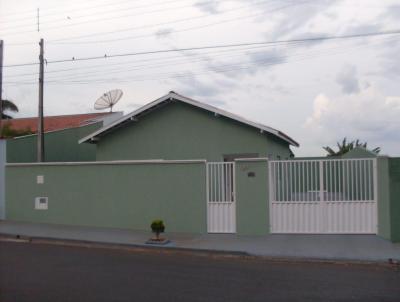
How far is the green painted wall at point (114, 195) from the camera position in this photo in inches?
601

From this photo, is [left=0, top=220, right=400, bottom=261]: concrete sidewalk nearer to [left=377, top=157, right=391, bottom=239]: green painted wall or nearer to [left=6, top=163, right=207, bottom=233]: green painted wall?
→ [left=377, top=157, right=391, bottom=239]: green painted wall

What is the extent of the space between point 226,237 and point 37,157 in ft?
31.0

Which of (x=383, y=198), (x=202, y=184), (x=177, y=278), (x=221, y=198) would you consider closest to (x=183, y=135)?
(x=202, y=184)

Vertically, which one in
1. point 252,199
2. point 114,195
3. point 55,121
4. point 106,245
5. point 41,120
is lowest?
point 106,245

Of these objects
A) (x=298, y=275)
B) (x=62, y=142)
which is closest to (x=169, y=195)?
(x=298, y=275)

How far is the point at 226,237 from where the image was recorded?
14344 millimetres

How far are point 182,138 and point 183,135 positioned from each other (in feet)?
0.36

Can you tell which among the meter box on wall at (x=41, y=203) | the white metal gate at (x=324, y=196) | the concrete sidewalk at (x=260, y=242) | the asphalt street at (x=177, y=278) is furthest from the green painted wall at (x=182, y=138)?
the asphalt street at (x=177, y=278)

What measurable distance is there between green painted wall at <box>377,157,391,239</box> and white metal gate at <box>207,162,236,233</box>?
12.8 feet

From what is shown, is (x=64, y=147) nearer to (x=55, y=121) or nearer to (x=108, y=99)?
(x=108, y=99)

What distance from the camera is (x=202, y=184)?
15094mm

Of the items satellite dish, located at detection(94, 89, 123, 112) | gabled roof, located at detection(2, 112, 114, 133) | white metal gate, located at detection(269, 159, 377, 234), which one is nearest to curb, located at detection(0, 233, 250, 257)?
white metal gate, located at detection(269, 159, 377, 234)

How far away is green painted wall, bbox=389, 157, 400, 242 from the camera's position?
13.2 metres

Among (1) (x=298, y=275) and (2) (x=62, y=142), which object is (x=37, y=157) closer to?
(2) (x=62, y=142)
